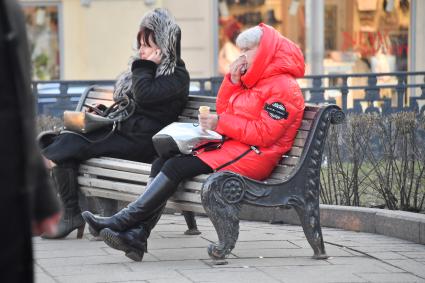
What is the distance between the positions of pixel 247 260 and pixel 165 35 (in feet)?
5.11

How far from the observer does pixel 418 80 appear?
1642cm

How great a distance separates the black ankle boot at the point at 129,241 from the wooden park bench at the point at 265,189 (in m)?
0.35

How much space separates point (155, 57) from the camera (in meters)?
6.96

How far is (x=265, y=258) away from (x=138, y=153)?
126 centimetres

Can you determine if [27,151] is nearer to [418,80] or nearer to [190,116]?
[190,116]

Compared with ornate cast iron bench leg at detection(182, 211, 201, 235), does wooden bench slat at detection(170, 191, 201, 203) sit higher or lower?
higher

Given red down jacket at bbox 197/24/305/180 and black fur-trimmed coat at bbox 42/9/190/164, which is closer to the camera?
red down jacket at bbox 197/24/305/180

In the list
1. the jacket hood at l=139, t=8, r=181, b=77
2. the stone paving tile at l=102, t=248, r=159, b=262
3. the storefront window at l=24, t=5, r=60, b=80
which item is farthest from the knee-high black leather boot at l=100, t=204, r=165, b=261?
the storefront window at l=24, t=5, r=60, b=80

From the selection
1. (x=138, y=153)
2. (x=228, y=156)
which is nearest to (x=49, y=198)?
(x=228, y=156)

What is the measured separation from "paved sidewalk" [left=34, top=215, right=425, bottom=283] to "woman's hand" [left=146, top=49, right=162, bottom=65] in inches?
44.2

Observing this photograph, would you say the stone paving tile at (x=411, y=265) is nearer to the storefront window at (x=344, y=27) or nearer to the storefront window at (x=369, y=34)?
the storefront window at (x=344, y=27)

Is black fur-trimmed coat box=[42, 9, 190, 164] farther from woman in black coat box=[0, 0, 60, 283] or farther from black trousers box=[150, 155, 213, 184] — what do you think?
woman in black coat box=[0, 0, 60, 283]

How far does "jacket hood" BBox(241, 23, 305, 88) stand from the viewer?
20.4ft

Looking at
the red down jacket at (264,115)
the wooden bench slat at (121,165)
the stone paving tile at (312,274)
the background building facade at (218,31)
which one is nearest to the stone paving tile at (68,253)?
the wooden bench slat at (121,165)
